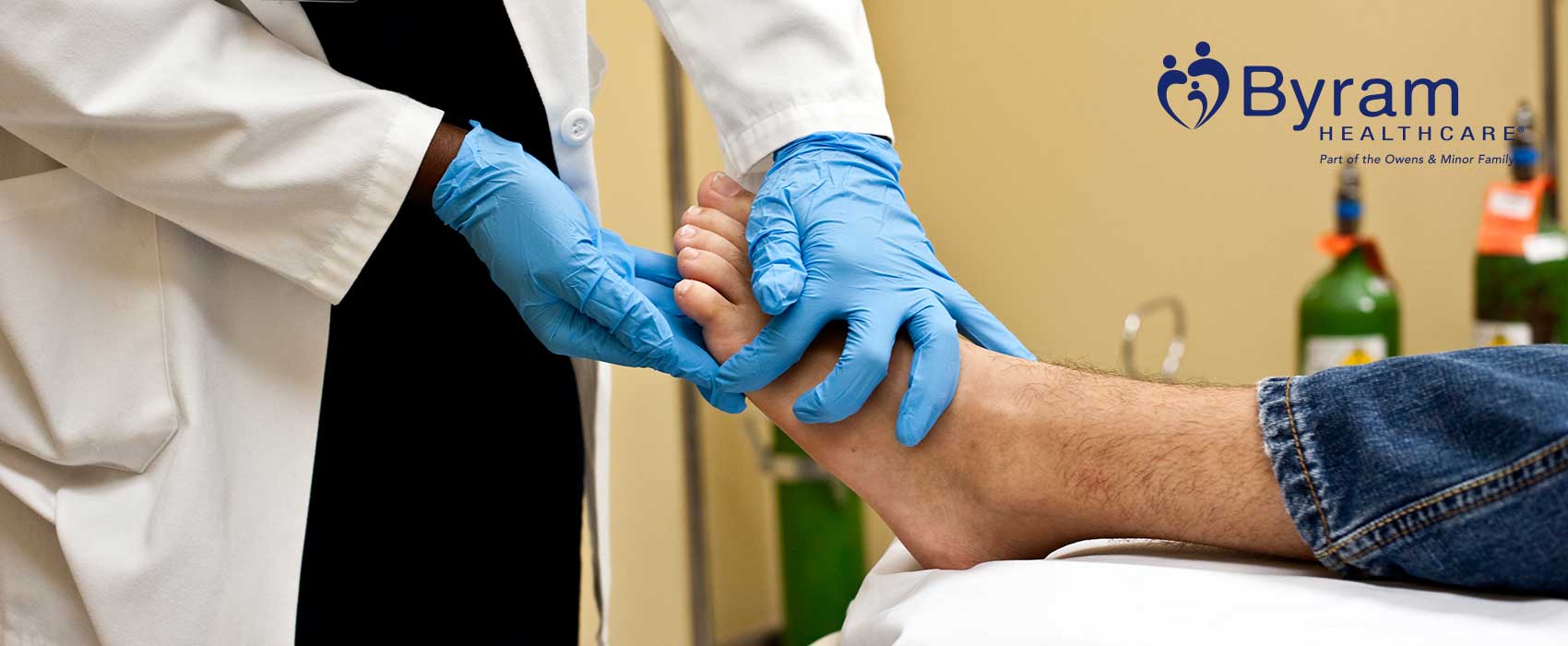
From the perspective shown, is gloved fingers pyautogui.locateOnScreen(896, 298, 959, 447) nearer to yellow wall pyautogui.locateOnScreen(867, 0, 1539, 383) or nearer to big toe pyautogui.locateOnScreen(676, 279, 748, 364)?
big toe pyautogui.locateOnScreen(676, 279, 748, 364)

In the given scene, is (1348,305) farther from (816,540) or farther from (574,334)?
(574,334)

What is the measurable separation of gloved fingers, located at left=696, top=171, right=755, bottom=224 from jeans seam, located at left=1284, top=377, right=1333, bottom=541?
0.57m

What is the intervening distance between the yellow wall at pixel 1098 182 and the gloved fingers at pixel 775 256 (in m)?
1.21

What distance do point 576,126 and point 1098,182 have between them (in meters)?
1.50

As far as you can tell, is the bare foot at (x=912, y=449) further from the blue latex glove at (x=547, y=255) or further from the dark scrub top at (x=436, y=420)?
the dark scrub top at (x=436, y=420)

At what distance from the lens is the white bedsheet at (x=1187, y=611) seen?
590 millimetres

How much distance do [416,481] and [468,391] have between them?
0.31ft

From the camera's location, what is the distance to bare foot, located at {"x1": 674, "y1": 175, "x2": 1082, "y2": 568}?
92 cm

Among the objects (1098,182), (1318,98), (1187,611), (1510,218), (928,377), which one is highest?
(1318,98)

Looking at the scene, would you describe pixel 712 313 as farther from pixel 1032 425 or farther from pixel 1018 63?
pixel 1018 63

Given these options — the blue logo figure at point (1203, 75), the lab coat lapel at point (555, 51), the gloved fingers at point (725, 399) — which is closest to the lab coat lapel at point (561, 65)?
the lab coat lapel at point (555, 51)

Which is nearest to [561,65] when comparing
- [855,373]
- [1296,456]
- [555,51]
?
[555,51]

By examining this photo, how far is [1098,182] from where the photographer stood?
225cm

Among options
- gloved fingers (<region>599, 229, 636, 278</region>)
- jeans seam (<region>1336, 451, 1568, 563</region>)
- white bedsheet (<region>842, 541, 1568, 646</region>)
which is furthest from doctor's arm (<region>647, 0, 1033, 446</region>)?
jeans seam (<region>1336, 451, 1568, 563</region>)
